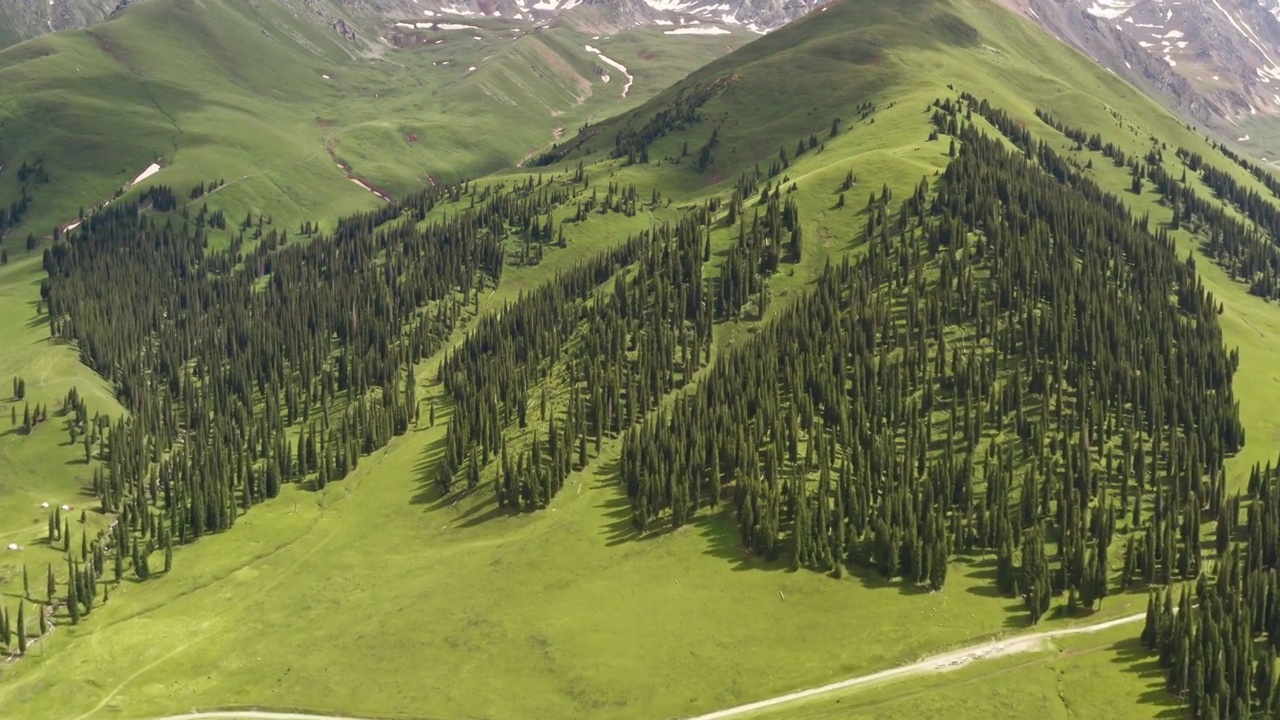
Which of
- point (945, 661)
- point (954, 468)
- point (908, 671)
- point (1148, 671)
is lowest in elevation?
point (908, 671)

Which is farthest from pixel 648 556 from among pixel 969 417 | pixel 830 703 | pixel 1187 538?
pixel 1187 538

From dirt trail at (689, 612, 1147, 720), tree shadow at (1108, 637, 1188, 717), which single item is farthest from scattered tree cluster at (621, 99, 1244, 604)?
tree shadow at (1108, 637, 1188, 717)

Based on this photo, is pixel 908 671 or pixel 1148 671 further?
pixel 908 671

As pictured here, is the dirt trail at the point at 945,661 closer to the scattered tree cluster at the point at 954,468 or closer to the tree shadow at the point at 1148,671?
the scattered tree cluster at the point at 954,468

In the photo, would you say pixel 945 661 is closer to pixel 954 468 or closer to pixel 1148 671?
pixel 1148 671

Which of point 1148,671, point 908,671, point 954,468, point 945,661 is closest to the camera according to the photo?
point 1148,671

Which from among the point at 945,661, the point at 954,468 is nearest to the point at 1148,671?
the point at 945,661

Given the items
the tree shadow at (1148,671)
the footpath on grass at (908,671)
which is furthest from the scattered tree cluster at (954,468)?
the tree shadow at (1148,671)

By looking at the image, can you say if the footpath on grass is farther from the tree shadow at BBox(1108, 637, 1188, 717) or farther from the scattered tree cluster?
the tree shadow at BBox(1108, 637, 1188, 717)
